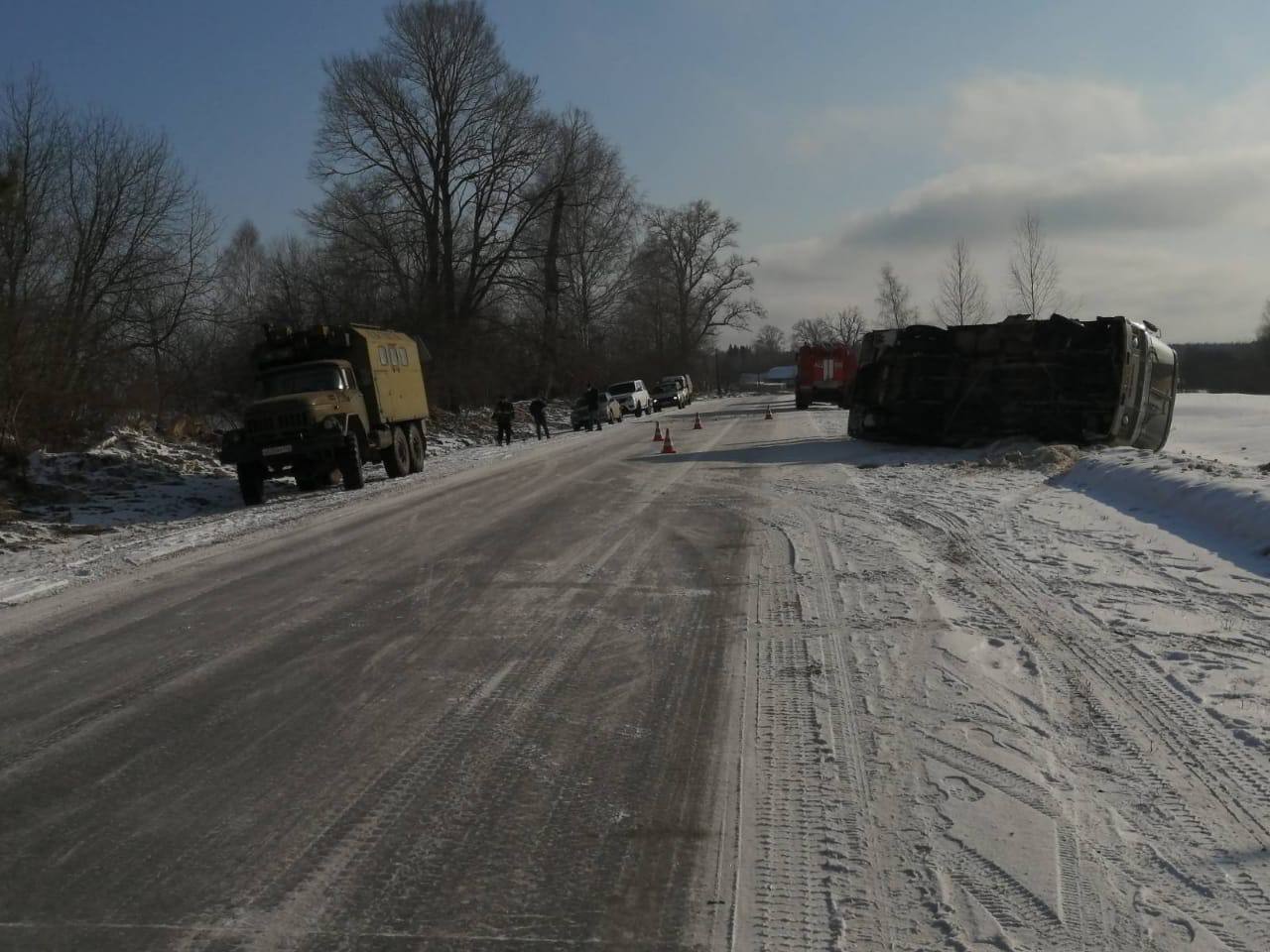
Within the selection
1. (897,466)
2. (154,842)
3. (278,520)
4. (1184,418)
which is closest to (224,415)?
(278,520)

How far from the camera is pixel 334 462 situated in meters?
18.7

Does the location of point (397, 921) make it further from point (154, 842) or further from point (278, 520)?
point (278, 520)

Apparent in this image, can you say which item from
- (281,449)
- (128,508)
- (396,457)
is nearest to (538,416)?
(396,457)

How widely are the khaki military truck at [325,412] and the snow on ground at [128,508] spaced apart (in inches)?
21.5

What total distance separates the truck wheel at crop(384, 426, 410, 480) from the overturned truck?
35.3ft

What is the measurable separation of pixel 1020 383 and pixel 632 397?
32126 mm

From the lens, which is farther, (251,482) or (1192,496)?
(251,482)

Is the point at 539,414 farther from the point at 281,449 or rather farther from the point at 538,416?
the point at 281,449

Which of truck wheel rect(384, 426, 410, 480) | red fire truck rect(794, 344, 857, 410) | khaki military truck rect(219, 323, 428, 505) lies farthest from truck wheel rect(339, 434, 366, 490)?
red fire truck rect(794, 344, 857, 410)

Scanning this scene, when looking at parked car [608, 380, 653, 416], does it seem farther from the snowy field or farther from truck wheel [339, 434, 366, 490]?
truck wheel [339, 434, 366, 490]

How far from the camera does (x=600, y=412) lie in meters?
43.8

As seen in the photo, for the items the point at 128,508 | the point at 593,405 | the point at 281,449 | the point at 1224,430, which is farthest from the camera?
the point at 593,405

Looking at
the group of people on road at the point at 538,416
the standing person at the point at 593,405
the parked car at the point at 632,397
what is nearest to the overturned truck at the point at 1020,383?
the group of people on road at the point at 538,416

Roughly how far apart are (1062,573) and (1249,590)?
4.75ft
